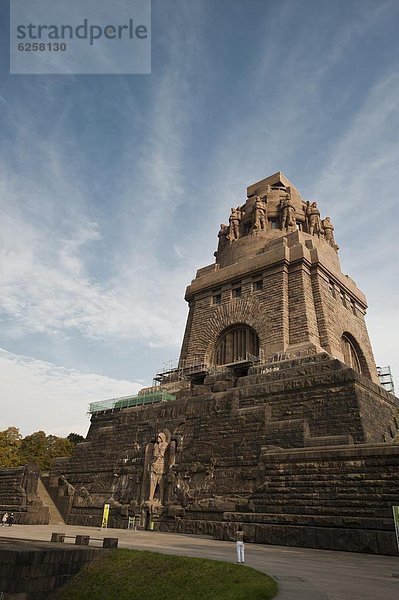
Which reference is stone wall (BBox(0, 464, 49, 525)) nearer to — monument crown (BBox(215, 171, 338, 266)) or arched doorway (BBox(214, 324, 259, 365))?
arched doorway (BBox(214, 324, 259, 365))

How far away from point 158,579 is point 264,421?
11766 mm

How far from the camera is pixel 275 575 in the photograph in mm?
7352

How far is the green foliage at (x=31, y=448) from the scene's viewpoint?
43.3 metres

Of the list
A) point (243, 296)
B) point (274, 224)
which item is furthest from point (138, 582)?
point (274, 224)

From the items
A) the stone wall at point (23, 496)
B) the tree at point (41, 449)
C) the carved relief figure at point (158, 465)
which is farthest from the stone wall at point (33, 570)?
the tree at point (41, 449)

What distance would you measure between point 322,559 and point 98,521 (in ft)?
49.0

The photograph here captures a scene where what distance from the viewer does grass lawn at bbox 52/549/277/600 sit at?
22.0 ft

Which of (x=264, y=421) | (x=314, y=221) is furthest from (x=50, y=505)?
(x=314, y=221)

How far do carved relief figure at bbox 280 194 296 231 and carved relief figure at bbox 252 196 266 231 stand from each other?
1304 mm

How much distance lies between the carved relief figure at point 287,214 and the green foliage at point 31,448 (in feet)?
106

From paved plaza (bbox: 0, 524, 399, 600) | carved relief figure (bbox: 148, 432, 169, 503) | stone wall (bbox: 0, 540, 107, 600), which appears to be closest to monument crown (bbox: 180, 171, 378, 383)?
carved relief figure (bbox: 148, 432, 169, 503)

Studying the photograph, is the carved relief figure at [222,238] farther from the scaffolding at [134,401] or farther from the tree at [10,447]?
the tree at [10,447]

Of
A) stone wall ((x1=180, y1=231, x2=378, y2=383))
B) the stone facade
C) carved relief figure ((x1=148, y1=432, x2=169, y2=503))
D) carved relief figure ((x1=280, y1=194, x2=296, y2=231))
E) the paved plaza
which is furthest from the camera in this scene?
carved relief figure ((x1=280, y1=194, x2=296, y2=231))

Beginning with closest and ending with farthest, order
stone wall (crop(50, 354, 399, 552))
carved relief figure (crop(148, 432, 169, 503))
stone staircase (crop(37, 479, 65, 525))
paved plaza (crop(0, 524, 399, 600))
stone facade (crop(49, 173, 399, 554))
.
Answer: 1. paved plaza (crop(0, 524, 399, 600))
2. stone wall (crop(50, 354, 399, 552))
3. stone facade (crop(49, 173, 399, 554))
4. carved relief figure (crop(148, 432, 169, 503))
5. stone staircase (crop(37, 479, 65, 525))
